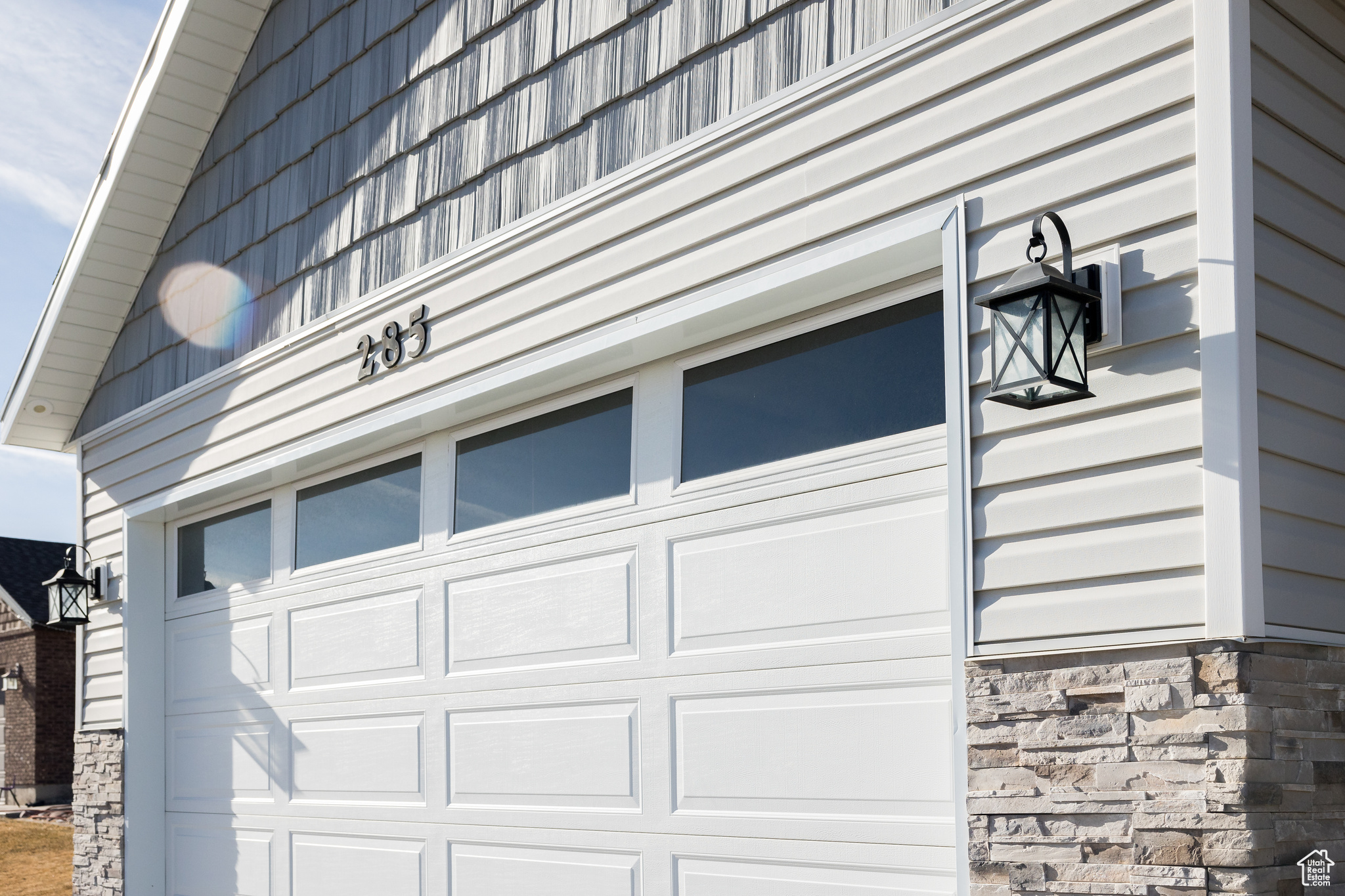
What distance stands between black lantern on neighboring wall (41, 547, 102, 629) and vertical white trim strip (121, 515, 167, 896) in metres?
0.35

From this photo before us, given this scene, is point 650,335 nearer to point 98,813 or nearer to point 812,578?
point 812,578

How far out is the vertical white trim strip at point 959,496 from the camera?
3234mm

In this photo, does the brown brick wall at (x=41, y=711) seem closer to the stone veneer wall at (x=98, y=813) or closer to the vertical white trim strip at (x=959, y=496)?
the stone veneer wall at (x=98, y=813)

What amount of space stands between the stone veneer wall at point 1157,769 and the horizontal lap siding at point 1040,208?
6.0 inches

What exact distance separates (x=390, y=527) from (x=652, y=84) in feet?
8.38

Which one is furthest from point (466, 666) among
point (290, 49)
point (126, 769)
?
point (290, 49)

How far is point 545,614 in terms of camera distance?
4.91 m

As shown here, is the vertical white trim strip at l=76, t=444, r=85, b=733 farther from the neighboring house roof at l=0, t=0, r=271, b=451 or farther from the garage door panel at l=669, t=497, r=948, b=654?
the garage door panel at l=669, t=497, r=948, b=654

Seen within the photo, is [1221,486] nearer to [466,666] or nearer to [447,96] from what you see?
[466,666]

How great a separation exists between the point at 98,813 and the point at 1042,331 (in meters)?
6.90

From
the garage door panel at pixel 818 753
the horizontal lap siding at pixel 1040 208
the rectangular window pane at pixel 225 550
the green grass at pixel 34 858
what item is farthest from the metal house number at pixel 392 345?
the green grass at pixel 34 858

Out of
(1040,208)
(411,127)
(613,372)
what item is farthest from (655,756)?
(411,127)

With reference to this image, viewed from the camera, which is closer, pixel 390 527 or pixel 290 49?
pixel 390 527

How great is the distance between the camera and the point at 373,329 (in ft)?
19.0
